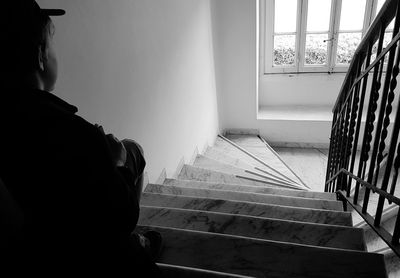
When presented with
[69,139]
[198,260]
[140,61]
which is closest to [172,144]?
[140,61]

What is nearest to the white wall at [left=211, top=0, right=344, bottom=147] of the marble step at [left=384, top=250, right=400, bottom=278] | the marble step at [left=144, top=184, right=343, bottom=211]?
the marble step at [left=144, top=184, right=343, bottom=211]

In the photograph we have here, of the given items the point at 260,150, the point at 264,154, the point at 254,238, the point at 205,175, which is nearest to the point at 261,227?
the point at 254,238

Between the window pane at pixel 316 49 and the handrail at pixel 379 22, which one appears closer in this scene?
the handrail at pixel 379 22

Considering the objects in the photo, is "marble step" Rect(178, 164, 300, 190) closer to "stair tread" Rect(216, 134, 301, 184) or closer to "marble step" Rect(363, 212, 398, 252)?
"stair tread" Rect(216, 134, 301, 184)

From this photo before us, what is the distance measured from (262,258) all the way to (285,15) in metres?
4.58

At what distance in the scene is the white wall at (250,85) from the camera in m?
4.48

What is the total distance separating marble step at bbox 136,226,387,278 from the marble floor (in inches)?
128

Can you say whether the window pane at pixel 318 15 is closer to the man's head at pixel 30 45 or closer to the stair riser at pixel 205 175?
the stair riser at pixel 205 175

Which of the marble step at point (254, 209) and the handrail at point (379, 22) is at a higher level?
the handrail at point (379, 22)

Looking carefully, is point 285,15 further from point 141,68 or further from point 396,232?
point 396,232

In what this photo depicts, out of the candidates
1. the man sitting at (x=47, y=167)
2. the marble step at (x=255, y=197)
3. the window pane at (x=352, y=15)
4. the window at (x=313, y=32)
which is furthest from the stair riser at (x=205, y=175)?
the window pane at (x=352, y=15)

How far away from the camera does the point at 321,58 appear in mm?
5184

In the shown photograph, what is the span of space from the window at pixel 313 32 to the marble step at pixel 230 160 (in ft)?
6.46

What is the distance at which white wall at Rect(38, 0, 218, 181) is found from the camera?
1490 mm
